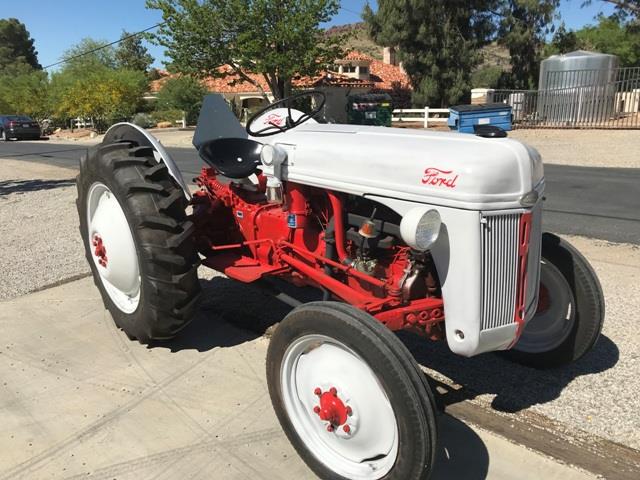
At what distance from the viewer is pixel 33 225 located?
7344mm

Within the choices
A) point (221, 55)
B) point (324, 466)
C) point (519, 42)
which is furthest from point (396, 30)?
point (324, 466)

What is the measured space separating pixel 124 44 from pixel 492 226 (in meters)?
83.5

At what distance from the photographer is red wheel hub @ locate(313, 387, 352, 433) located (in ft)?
7.42

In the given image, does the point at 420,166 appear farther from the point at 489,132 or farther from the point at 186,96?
the point at 186,96

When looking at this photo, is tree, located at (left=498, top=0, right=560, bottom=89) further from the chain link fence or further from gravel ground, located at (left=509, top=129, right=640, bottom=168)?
gravel ground, located at (left=509, top=129, right=640, bottom=168)

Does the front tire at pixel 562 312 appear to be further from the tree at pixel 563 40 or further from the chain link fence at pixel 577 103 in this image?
the tree at pixel 563 40

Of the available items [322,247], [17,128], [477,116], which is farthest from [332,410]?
[17,128]

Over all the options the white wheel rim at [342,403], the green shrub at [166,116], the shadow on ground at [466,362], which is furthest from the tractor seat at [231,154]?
the green shrub at [166,116]

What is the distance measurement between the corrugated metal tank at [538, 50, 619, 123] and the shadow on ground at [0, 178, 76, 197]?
683 inches

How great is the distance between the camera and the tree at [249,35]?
23.0 m

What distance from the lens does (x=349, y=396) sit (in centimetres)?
225

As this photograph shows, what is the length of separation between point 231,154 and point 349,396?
2133mm

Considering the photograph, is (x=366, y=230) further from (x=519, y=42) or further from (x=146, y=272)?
(x=519, y=42)

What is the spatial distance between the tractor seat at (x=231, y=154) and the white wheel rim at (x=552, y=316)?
6.31 feet
